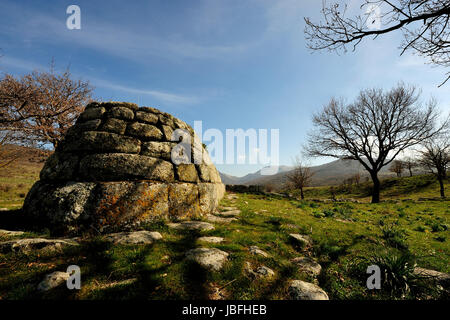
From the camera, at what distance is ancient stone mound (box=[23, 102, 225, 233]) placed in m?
4.76

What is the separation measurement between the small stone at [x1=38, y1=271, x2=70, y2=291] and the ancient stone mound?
1941 millimetres

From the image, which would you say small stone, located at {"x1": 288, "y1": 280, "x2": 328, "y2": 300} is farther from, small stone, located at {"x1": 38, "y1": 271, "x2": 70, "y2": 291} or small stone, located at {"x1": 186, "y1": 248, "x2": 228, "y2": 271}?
small stone, located at {"x1": 38, "y1": 271, "x2": 70, "y2": 291}

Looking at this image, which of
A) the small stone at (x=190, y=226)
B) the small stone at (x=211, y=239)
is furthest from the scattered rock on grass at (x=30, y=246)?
the small stone at (x=211, y=239)

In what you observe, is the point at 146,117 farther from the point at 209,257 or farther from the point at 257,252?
the point at 257,252

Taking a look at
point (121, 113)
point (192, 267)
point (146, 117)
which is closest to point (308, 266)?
point (192, 267)

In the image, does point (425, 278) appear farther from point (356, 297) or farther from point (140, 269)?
point (140, 269)

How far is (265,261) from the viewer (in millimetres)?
3836

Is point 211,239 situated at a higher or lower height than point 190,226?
lower

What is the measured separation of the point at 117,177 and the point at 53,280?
9.96ft

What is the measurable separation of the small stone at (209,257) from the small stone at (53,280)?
6.51 ft

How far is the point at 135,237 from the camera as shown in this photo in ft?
14.0

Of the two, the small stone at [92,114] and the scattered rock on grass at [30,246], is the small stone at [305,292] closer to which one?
the scattered rock on grass at [30,246]

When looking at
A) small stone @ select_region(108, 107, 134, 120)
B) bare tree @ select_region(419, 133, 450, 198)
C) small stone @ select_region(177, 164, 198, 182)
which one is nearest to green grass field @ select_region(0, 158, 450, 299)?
small stone @ select_region(177, 164, 198, 182)

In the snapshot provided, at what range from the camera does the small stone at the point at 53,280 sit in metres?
2.57
